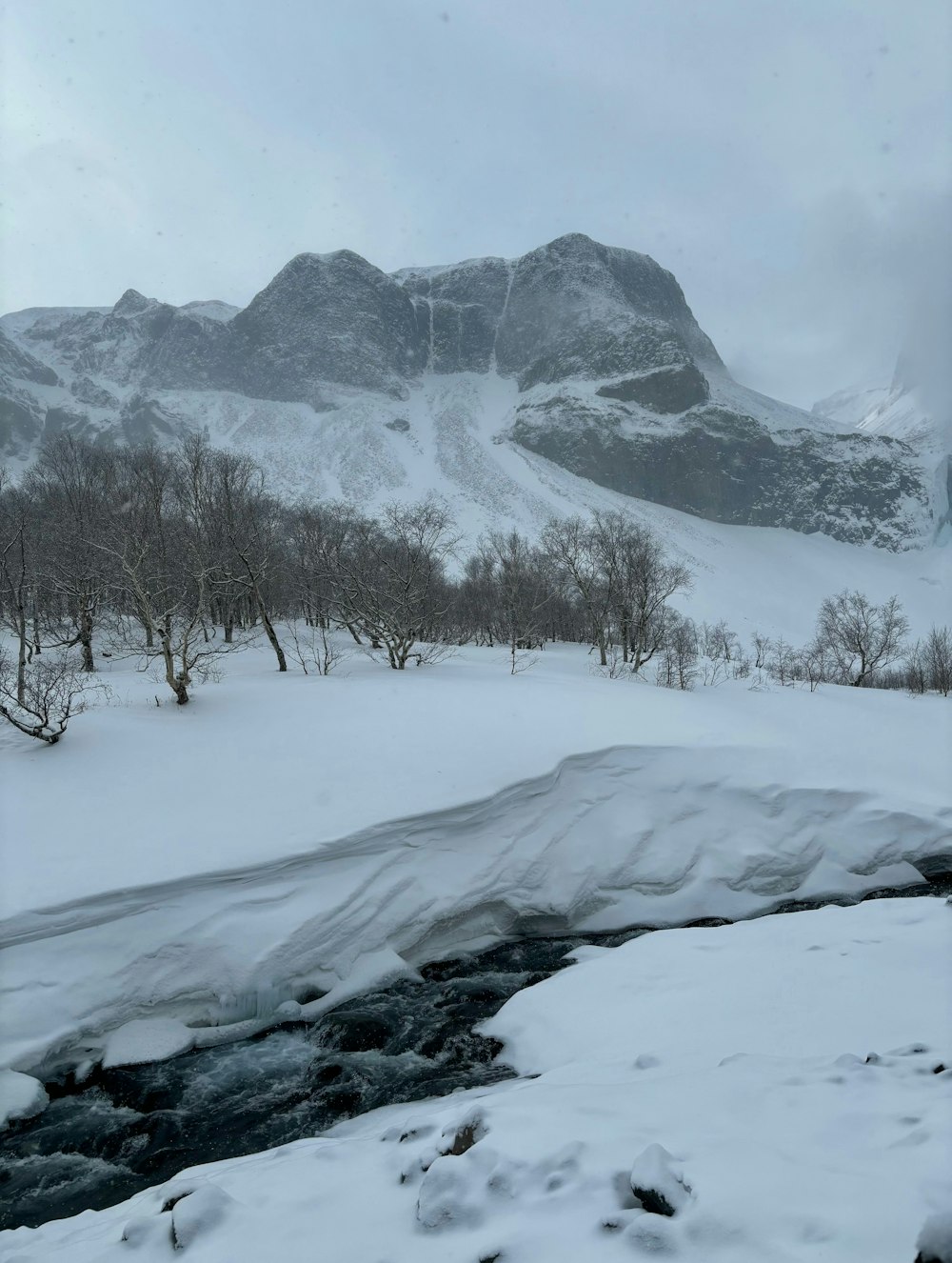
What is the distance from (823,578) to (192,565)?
3528 inches

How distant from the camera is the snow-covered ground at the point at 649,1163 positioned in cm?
280

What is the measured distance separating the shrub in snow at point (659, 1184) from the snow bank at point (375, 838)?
5.64 m

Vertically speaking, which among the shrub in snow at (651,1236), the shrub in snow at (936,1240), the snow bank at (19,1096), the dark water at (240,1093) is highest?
the shrub in snow at (936,1240)

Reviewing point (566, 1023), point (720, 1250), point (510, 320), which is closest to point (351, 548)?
point (566, 1023)

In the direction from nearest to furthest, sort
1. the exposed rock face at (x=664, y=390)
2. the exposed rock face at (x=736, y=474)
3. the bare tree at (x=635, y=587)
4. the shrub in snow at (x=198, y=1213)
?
the shrub in snow at (x=198, y=1213)
the bare tree at (x=635, y=587)
the exposed rock face at (x=736, y=474)
the exposed rock face at (x=664, y=390)

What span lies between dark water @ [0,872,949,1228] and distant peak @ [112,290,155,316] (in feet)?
551

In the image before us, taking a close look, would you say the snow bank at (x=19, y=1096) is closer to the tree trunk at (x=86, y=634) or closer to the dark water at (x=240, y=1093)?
the dark water at (x=240, y=1093)

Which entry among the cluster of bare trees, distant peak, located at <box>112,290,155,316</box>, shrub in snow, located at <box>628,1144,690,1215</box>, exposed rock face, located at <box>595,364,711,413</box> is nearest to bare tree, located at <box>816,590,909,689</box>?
the cluster of bare trees

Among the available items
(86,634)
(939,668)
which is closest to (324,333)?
(86,634)

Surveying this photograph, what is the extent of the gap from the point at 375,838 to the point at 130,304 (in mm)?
169835

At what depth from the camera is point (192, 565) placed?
22.9 metres

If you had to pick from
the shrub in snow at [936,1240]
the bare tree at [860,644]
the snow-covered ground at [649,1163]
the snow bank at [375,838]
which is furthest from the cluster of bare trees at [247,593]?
the shrub in snow at [936,1240]

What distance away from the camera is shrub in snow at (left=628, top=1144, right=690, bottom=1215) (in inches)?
115

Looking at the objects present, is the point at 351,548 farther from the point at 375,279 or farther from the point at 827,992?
the point at 375,279
